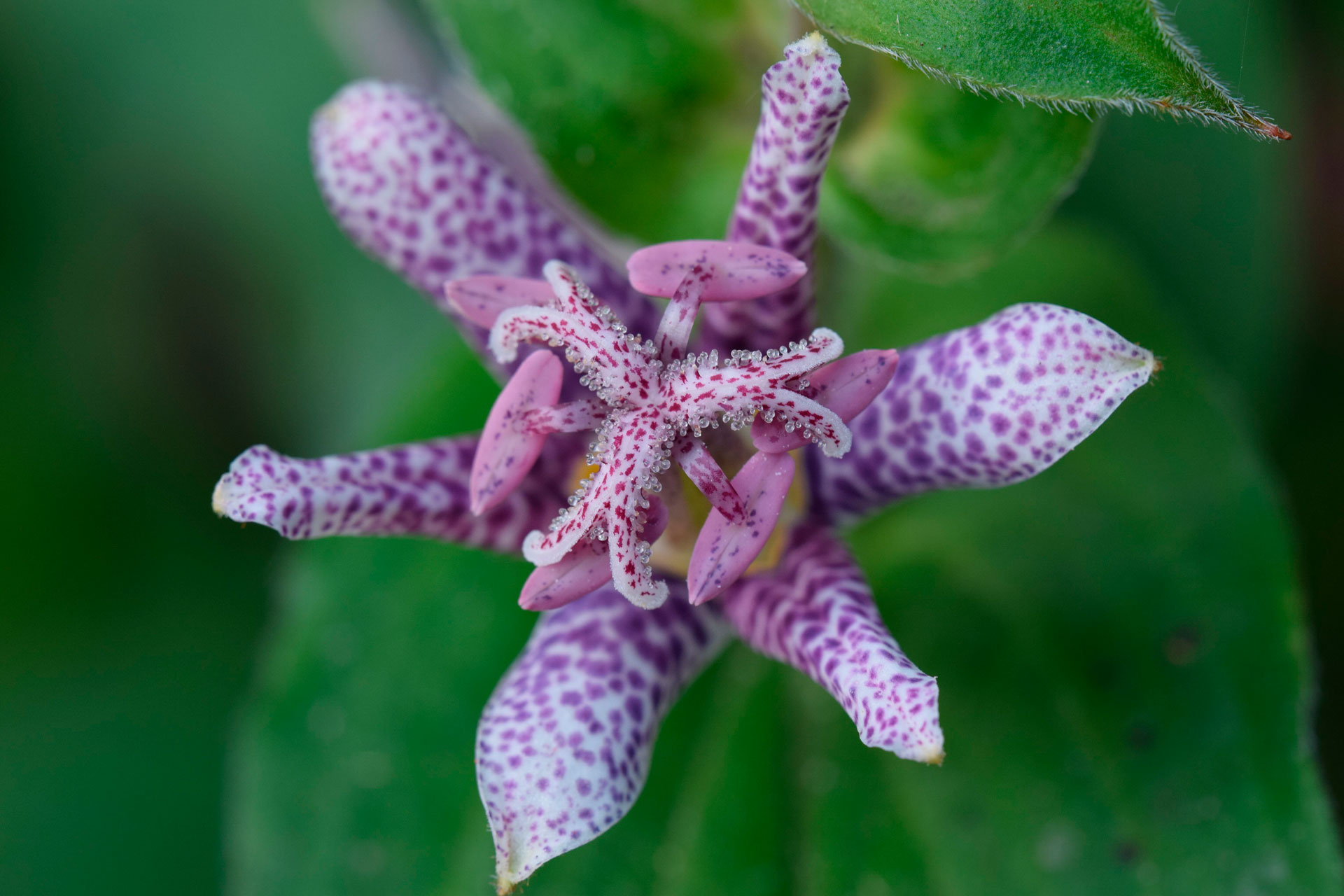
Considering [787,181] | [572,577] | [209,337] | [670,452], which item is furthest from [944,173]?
[209,337]

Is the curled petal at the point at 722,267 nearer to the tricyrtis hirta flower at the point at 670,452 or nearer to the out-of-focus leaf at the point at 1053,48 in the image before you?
the tricyrtis hirta flower at the point at 670,452

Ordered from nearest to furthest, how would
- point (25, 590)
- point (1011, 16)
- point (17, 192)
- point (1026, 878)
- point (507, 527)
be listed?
A: point (1011, 16), point (507, 527), point (1026, 878), point (25, 590), point (17, 192)

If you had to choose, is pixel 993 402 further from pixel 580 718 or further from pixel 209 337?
pixel 209 337

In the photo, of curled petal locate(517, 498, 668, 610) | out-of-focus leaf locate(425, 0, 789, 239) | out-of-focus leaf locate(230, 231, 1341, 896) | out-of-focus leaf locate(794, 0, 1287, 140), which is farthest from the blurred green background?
out-of-focus leaf locate(794, 0, 1287, 140)

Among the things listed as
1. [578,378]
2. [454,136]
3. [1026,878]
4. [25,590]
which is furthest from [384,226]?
[25,590]

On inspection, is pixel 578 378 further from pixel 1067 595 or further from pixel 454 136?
pixel 1067 595

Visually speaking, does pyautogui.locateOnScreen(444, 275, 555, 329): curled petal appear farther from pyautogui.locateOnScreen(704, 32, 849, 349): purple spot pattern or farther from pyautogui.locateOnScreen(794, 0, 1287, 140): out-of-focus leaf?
pyautogui.locateOnScreen(794, 0, 1287, 140): out-of-focus leaf
